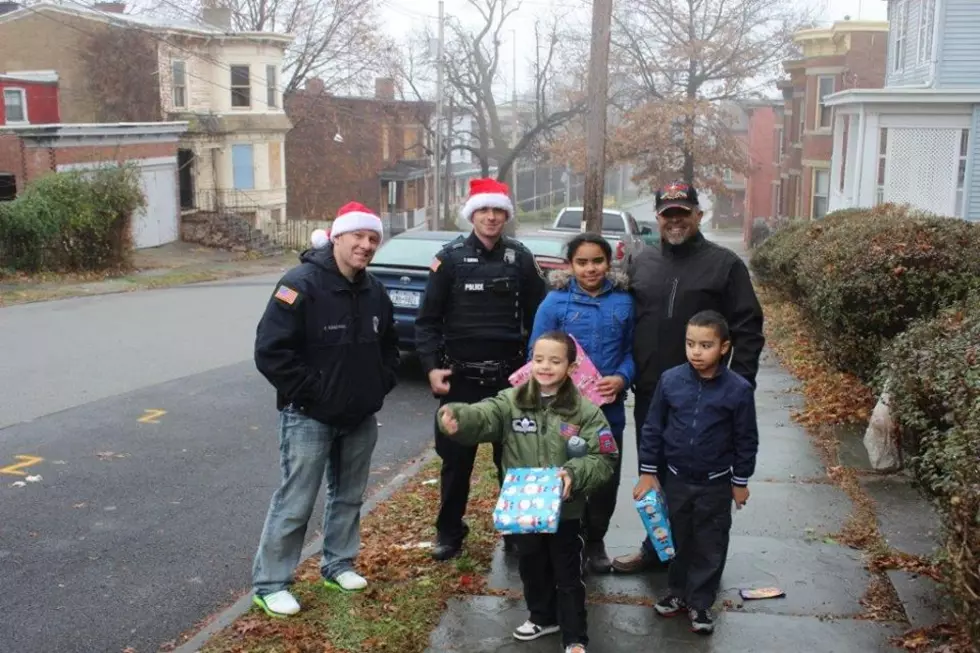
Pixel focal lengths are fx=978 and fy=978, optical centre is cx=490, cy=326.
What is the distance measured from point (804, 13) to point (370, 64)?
68.2 ft

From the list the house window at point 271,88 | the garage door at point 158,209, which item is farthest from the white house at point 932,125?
the house window at point 271,88

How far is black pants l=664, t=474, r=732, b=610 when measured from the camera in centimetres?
441

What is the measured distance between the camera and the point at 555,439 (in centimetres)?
420

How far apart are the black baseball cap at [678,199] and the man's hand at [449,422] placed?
152 centimetres

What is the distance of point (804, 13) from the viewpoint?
45.1 m

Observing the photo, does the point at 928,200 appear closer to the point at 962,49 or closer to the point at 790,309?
the point at 962,49

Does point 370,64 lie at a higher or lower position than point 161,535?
higher

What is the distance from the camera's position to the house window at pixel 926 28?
22.6 metres

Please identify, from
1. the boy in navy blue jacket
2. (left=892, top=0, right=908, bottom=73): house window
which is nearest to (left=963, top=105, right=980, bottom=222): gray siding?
(left=892, top=0, right=908, bottom=73): house window

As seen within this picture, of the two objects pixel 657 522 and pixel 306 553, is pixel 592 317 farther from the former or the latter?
pixel 306 553

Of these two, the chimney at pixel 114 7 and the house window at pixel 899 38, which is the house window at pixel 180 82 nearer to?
the chimney at pixel 114 7

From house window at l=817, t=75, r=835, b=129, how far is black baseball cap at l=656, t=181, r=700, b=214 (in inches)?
1335

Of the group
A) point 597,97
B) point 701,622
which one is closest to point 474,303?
point 701,622

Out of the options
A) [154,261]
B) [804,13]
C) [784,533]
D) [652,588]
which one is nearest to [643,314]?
[652,588]
